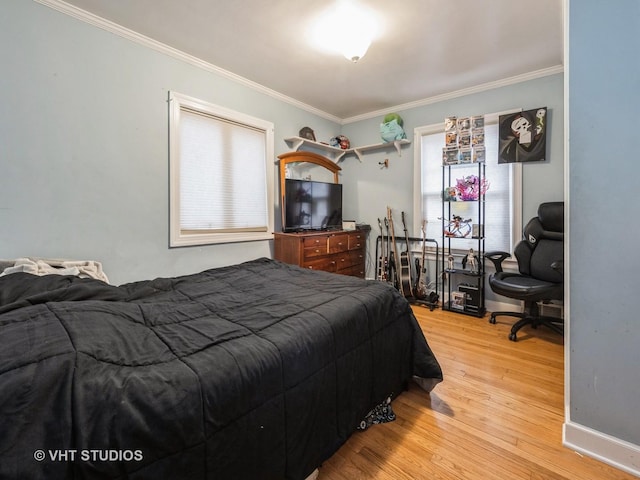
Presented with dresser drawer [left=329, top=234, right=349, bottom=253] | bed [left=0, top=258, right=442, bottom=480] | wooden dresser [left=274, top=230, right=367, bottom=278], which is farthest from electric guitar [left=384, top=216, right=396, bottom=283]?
bed [left=0, top=258, right=442, bottom=480]

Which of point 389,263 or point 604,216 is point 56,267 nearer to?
point 604,216

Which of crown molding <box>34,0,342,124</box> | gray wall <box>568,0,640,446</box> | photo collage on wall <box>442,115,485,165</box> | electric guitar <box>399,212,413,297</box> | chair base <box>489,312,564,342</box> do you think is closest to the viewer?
gray wall <box>568,0,640,446</box>

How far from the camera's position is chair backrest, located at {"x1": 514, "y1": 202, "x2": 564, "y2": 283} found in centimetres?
273

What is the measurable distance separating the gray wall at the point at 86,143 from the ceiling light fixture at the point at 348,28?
51.5 inches

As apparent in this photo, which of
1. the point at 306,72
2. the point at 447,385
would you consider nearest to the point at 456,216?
the point at 447,385

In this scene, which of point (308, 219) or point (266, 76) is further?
point (308, 219)

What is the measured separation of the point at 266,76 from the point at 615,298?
3360 millimetres

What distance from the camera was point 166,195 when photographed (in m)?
2.65

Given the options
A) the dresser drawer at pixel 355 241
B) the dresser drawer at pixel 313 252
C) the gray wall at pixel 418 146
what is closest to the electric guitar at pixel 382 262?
the gray wall at pixel 418 146

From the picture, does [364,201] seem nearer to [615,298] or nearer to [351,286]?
[351,286]

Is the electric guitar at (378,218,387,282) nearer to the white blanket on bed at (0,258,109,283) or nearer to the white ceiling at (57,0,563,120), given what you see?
the white ceiling at (57,0,563,120)

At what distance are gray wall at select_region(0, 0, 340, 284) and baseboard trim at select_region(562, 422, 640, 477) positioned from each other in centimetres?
295

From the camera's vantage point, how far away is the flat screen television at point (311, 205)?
349cm

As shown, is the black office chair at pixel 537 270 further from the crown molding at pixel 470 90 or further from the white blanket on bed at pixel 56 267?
the white blanket on bed at pixel 56 267
